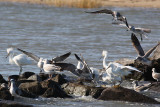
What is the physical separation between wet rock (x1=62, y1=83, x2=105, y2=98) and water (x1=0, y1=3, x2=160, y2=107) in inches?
9.9

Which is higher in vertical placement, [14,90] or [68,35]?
[68,35]

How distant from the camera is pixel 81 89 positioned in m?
11.4

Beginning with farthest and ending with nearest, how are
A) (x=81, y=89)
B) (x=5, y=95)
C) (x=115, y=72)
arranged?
(x=115, y=72) < (x=81, y=89) < (x=5, y=95)

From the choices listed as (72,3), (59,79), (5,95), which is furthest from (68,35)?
(72,3)

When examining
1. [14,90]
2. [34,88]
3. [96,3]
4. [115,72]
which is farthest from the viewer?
[96,3]

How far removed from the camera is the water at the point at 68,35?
1585 centimetres

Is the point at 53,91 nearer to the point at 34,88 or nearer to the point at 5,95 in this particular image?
the point at 34,88

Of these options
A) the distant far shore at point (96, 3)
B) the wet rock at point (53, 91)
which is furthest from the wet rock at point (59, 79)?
the distant far shore at point (96, 3)

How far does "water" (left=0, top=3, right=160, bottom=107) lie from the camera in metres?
15.9

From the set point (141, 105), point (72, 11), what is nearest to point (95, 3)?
point (72, 11)

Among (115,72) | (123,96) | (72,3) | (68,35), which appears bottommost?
(123,96)

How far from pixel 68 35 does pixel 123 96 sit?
1347 centimetres

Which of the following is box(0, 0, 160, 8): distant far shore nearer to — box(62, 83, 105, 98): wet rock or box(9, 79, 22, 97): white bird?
box(62, 83, 105, 98): wet rock

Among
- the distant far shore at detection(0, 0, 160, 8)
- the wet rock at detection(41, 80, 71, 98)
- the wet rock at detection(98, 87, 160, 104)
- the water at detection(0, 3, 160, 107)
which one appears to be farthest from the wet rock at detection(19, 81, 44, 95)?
the distant far shore at detection(0, 0, 160, 8)
